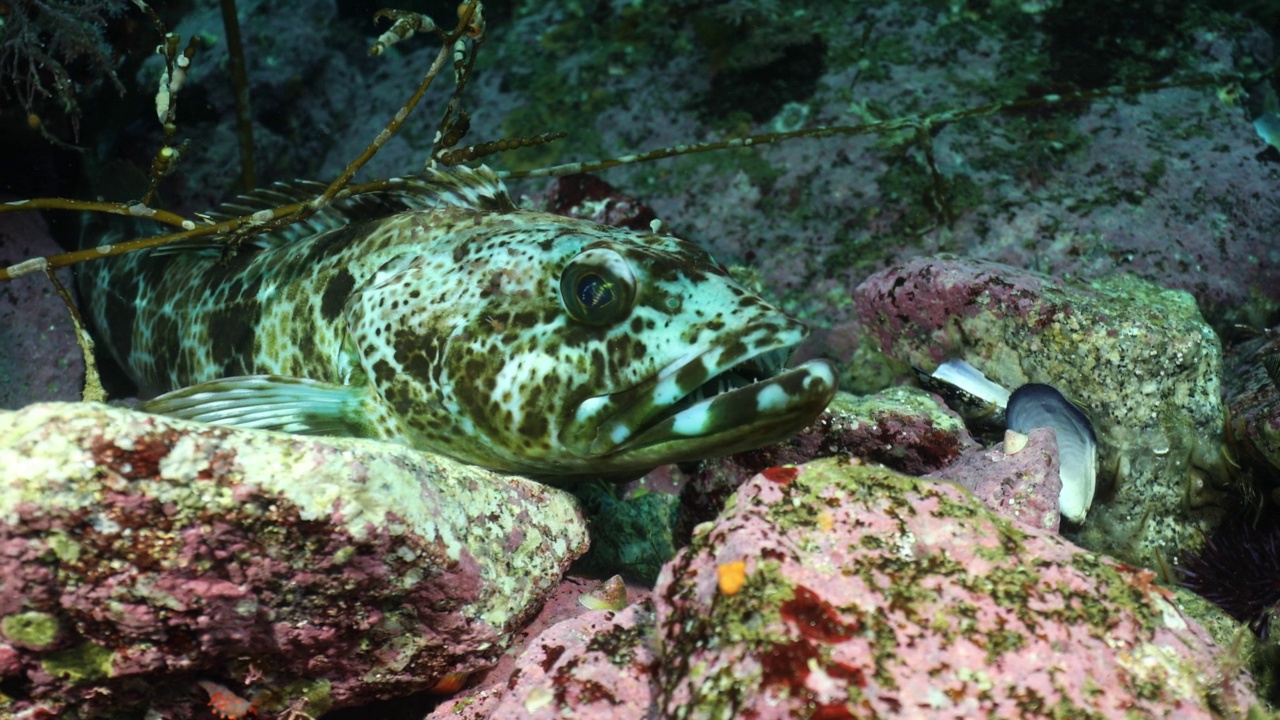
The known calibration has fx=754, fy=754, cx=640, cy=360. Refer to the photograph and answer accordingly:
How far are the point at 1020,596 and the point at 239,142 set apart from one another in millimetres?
5792

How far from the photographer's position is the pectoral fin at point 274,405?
264 centimetres

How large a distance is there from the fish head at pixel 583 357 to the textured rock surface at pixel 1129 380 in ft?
4.04

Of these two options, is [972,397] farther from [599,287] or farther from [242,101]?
[242,101]

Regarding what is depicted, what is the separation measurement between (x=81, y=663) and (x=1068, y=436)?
3.18 m

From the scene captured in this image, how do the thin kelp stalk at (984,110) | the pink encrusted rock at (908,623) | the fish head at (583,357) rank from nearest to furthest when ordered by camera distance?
the pink encrusted rock at (908,623), the fish head at (583,357), the thin kelp stalk at (984,110)

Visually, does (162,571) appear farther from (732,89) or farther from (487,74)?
(487,74)

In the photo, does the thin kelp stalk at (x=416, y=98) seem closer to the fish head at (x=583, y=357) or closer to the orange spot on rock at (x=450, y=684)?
the fish head at (x=583, y=357)

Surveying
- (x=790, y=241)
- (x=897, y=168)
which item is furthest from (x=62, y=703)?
(x=897, y=168)

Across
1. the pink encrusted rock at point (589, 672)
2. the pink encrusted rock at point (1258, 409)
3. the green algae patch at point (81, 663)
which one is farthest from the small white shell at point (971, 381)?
the green algae patch at point (81, 663)

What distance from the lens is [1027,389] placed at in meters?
2.91

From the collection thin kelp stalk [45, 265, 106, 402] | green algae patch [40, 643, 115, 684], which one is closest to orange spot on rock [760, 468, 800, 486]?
green algae patch [40, 643, 115, 684]

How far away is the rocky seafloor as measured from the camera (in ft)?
5.05

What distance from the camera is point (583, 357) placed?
2.39 metres

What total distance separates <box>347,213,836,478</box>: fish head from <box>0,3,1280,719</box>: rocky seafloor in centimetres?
29
